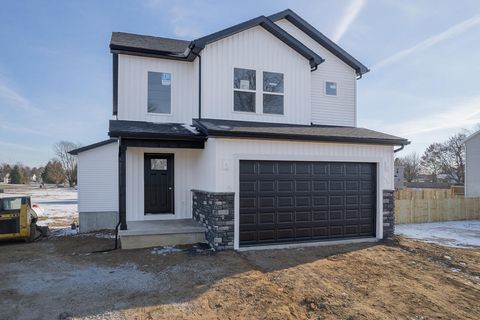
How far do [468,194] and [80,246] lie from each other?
21956mm

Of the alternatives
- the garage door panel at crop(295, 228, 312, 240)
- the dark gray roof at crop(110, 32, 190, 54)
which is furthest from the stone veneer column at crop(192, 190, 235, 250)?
the dark gray roof at crop(110, 32, 190, 54)

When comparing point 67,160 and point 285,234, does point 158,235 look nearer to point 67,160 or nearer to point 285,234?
point 285,234

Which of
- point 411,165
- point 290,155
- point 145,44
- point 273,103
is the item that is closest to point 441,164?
point 411,165

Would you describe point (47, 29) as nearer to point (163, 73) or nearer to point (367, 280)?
point (163, 73)

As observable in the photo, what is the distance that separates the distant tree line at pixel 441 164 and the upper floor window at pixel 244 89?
41.3 meters

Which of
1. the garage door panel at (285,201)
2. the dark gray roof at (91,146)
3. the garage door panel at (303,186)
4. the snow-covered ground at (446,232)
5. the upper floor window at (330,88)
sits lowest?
the snow-covered ground at (446,232)

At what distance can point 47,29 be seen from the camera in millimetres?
10797

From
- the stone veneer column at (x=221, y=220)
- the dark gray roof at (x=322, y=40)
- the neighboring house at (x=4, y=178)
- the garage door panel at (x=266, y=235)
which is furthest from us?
the neighboring house at (x=4, y=178)

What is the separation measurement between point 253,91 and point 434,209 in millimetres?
10042

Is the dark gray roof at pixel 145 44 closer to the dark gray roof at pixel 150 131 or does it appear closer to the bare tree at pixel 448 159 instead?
the dark gray roof at pixel 150 131

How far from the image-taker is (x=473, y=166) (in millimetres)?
19172

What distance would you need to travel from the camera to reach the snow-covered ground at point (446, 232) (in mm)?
9362

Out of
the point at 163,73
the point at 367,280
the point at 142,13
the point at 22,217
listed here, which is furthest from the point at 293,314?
the point at 142,13

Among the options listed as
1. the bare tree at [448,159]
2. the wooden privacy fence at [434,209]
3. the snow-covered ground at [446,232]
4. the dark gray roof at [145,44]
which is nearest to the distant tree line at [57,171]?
the dark gray roof at [145,44]
